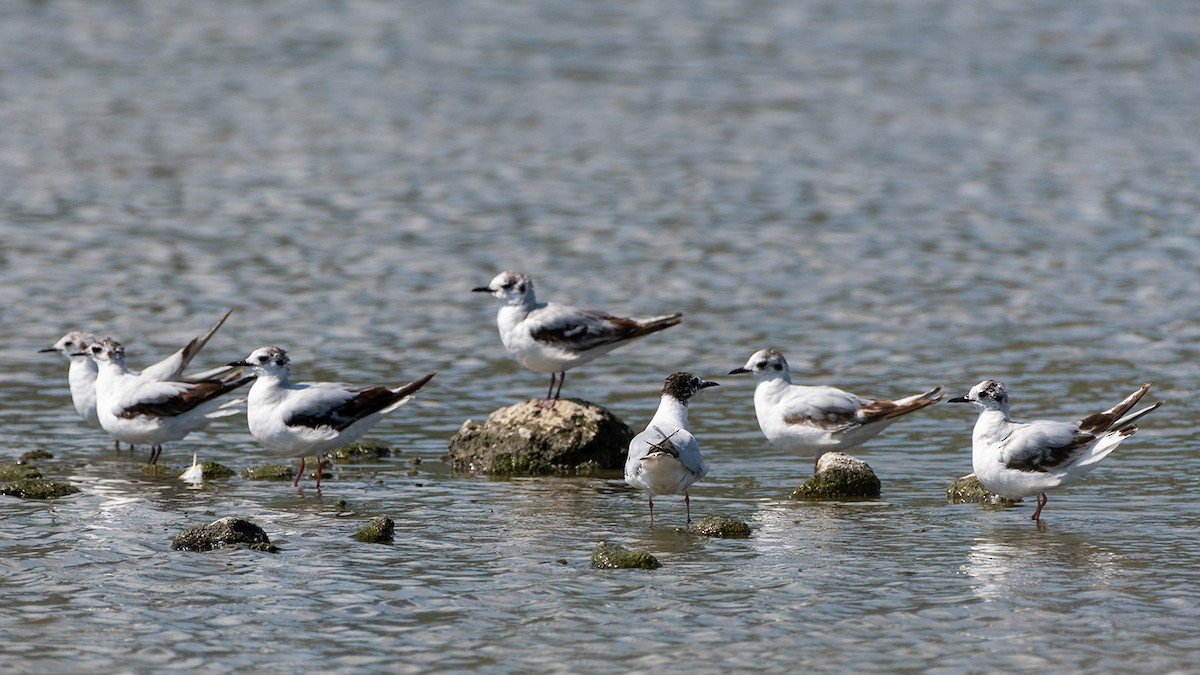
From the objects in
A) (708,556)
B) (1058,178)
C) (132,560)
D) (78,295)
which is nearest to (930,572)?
(708,556)

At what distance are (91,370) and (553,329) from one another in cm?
491

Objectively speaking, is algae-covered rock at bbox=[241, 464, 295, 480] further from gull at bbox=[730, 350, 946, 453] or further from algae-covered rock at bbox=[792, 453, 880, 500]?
algae-covered rock at bbox=[792, 453, 880, 500]

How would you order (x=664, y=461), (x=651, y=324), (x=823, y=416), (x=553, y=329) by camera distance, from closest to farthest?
(x=664, y=461), (x=823, y=416), (x=553, y=329), (x=651, y=324)

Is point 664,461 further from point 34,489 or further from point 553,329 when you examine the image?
point 34,489

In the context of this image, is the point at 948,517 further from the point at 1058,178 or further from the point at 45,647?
the point at 1058,178

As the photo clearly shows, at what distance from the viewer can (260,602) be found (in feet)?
35.3

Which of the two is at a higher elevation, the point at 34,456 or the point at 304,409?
the point at 304,409

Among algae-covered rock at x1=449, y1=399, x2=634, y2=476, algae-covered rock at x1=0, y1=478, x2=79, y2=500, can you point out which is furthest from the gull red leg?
algae-covered rock at x1=0, y1=478, x2=79, y2=500

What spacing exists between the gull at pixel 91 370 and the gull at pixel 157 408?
1.08 feet

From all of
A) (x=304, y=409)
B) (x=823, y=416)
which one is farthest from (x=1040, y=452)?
(x=304, y=409)

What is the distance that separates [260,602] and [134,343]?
10842mm

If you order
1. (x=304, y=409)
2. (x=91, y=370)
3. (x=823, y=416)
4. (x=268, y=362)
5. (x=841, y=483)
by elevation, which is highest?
(x=91, y=370)

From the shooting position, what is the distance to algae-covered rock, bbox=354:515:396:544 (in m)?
12.5

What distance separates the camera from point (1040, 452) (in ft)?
43.6
